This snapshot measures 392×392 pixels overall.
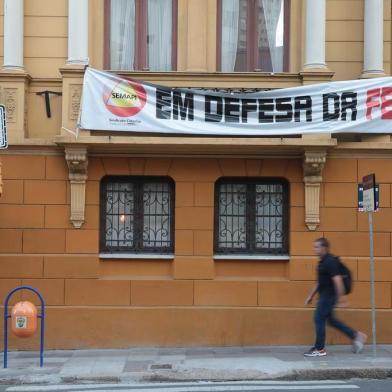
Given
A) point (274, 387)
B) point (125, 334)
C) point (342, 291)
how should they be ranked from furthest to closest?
point (125, 334)
point (342, 291)
point (274, 387)

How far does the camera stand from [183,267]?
38.2ft

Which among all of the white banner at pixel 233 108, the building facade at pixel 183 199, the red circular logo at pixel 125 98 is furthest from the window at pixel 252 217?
the red circular logo at pixel 125 98

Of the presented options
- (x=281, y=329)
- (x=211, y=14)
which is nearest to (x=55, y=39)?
(x=211, y=14)

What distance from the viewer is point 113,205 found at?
39.2 ft

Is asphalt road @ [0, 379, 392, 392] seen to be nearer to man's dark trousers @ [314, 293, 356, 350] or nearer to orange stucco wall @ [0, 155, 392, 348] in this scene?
man's dark trousers @ [314, 293, 356, 350]

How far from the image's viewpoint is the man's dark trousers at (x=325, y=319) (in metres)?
10.4

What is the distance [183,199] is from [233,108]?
1818 mm

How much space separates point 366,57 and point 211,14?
2.90m

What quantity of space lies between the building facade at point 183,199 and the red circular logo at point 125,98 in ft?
1.55

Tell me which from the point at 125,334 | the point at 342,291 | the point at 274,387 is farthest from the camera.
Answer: the point at 125,334

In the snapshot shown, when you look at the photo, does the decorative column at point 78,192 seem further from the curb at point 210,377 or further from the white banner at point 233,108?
the curb at point 210,377

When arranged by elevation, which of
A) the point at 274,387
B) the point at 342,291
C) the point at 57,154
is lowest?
the point at 274,387

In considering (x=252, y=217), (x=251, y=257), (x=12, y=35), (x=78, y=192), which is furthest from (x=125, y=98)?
(x=251, y=257)

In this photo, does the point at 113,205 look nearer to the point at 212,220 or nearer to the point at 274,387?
the point at 212,220
